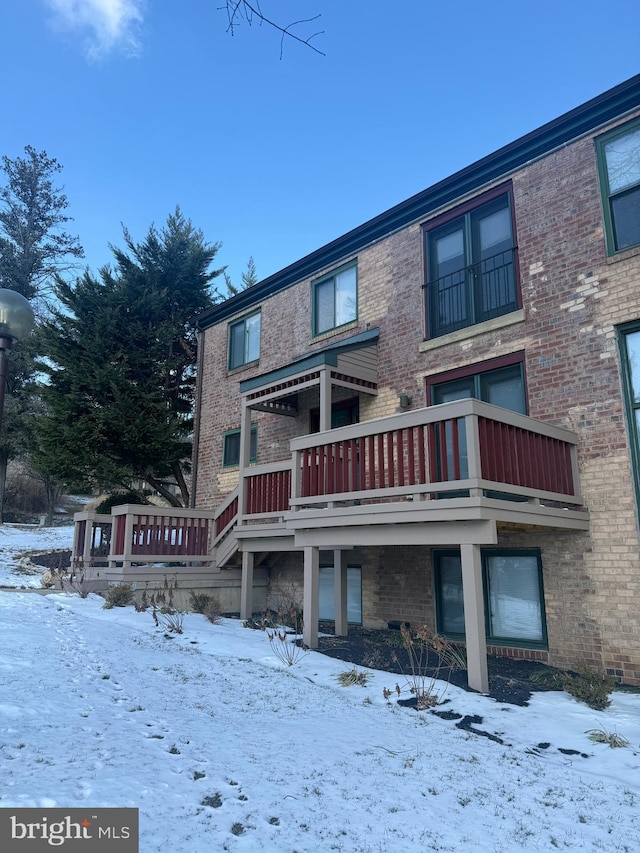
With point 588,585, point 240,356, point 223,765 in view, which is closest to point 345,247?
point 240,356

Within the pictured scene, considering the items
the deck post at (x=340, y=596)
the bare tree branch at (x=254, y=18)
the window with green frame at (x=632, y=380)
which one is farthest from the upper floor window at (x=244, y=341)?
the bare tree branch at (x=254, y=18)

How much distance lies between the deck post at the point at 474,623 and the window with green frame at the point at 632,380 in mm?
2309

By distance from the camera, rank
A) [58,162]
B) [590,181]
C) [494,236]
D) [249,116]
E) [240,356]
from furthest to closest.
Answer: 1. [58,162]
2. [240,356]
3. [494,236]
4. [590,181]
5. [249,116]

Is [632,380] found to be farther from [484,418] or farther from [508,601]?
[508,601]

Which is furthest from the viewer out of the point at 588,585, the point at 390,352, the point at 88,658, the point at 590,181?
the point at 390,352

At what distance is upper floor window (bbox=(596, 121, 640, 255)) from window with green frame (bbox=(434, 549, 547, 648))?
167 inches

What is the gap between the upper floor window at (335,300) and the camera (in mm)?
11438

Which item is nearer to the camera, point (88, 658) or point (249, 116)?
point (249, 116)

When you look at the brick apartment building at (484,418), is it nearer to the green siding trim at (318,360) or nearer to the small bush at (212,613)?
the green siding trim at (318,360)

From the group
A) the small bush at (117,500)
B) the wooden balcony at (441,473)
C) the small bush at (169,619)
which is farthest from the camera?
the small bush at (117,500)

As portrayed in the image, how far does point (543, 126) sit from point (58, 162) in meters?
34.3

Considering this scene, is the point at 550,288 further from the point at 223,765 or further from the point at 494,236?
the point at 223,765

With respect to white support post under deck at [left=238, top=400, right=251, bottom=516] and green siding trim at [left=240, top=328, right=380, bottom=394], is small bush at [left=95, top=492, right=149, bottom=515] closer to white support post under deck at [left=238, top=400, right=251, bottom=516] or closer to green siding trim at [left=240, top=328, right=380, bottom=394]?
white support post under deck at [left=238, top=400, right=251, bottom=516]

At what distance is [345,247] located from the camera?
11.6 m
